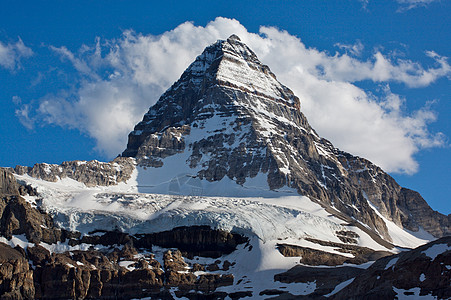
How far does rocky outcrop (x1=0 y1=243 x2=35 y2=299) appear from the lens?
16800 centimetres

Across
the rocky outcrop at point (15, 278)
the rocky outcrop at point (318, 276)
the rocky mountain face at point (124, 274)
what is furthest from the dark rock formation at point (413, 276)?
the rocky outcrop at point (15, 278)

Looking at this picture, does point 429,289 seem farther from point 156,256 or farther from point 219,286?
point 156,256

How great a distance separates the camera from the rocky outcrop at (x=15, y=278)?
551 feet

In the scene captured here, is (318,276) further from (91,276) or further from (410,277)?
(91,276)

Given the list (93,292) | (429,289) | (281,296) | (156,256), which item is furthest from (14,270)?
(429,289)

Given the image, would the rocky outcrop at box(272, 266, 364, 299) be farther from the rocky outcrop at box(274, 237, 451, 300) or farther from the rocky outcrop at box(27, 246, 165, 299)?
the rocky outcrop at box(27, 246, 165, 299)

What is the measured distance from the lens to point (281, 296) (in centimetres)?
17275

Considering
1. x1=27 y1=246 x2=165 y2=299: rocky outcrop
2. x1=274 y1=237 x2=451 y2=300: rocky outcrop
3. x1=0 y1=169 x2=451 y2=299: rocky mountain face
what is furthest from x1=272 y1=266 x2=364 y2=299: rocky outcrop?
x1=27 y1=246 x2=165 y2=299: rocky outcrop

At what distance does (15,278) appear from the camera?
17050cm

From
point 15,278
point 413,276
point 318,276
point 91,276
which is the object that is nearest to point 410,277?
point 413,276

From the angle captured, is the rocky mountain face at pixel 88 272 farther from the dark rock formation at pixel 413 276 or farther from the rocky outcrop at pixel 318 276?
the dark rock formation at pixel 413 276

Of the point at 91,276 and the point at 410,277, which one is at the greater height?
the point at 91,276

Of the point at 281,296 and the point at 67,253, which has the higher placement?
the point at 67,253

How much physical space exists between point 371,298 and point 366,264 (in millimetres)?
63886
